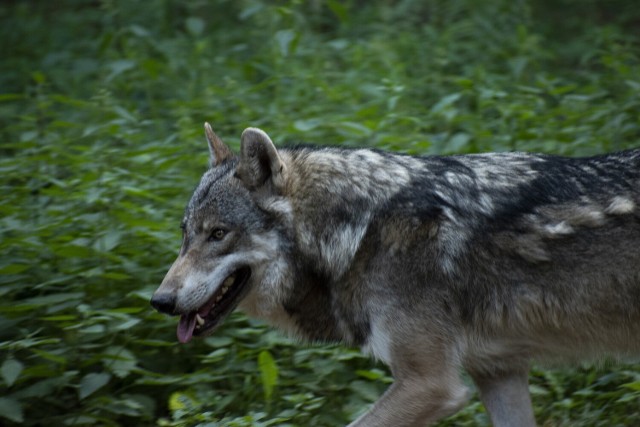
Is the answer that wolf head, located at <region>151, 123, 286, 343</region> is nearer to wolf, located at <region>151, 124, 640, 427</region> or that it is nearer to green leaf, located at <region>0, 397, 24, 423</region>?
wolf, located at <region>151, 124, 640, 427</region>

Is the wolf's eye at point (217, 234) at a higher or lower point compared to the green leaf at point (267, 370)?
higher

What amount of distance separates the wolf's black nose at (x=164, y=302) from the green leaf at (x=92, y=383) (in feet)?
2.42

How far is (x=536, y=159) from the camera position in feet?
15.4

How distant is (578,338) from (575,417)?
718 mm

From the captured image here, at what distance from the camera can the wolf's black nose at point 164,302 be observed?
4.42m

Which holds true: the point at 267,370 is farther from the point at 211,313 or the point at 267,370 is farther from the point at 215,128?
the point at 215,128

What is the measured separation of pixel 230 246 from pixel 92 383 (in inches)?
42.5

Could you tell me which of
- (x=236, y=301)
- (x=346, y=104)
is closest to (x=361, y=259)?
(x=236, y=301)

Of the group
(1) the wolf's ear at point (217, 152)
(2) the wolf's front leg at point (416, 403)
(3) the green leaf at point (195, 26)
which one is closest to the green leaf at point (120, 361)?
(1) the wolf's ear at point (217, 152)

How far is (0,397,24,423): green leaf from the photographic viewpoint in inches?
189

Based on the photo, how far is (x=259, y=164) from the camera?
4.59 metres

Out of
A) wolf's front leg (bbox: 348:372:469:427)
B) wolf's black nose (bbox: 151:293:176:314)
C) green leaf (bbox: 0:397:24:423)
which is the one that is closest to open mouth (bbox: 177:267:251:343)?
wolf's black nose (bbox: 151:293:176:314)

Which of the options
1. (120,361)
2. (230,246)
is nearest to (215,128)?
(120,361)

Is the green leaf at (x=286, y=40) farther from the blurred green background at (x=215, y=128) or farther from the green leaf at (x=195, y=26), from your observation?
the green leaf at (x=195, y=26)
